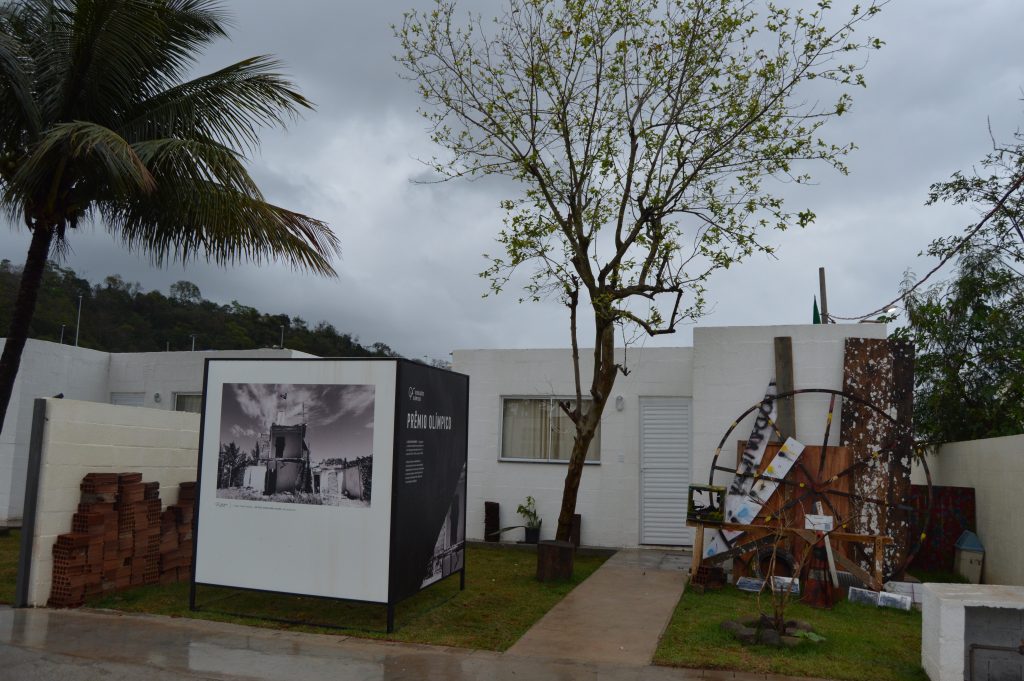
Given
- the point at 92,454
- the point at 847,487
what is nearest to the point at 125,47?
the point at 92,454

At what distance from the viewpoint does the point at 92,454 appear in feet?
28.1

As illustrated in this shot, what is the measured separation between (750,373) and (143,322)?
2567 cm

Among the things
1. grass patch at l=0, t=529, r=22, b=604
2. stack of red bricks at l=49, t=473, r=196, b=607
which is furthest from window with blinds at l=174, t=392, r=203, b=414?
stack of red bricks at l=49, t=473, r=196, b=607

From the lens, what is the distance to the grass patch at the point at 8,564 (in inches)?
336

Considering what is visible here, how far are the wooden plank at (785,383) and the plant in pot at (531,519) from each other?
426cm

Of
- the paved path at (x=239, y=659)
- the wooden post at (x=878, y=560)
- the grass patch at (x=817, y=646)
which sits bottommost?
the paved path at (x=239, y=659)

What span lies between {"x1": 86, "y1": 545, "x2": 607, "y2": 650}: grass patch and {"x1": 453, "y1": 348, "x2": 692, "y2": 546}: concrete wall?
2.87 m

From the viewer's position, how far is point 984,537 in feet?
32.6

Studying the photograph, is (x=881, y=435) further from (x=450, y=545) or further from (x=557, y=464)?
(x=450, y=545)

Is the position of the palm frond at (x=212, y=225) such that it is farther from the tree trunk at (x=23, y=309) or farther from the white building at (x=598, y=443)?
the white building at (x=598, y=443)

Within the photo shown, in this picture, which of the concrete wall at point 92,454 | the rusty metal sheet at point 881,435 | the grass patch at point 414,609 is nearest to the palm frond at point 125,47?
the concrete wall at point 92,454

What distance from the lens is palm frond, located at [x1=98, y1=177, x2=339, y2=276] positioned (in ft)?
30.0

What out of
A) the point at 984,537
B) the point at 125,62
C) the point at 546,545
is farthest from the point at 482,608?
the point at 125,62

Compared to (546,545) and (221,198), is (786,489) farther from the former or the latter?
(221,198)
